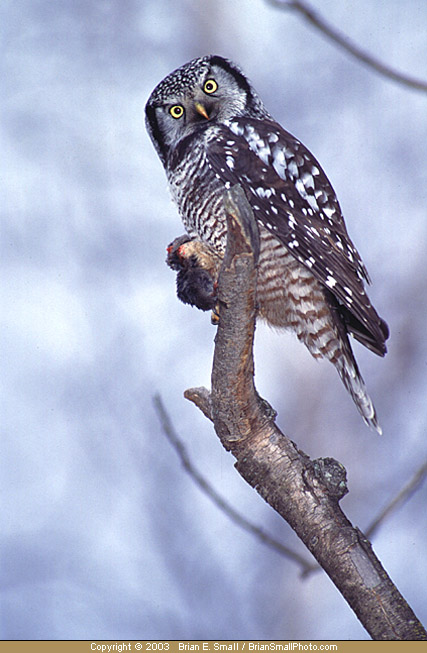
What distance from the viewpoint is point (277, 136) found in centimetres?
298

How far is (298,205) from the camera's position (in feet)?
9.17

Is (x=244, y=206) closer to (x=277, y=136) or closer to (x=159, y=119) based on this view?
(x=277, y=136)

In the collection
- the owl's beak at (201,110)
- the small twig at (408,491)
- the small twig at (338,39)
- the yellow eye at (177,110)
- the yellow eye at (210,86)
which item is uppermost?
the yellow eye at (210,86)

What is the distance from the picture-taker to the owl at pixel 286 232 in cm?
266

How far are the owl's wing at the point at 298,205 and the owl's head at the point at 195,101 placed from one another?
23 cm

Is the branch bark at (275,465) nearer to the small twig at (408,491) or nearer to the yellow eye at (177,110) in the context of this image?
the small twig at (408,491)

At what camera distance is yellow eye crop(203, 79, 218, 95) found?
3.24m

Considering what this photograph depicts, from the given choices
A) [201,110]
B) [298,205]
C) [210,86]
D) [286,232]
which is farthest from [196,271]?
[210,86]

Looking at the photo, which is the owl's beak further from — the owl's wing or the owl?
the owl's wing

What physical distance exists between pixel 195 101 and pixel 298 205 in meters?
0.82

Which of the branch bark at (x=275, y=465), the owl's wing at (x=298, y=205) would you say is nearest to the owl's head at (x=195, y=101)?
the owl's wing at (x=298, y=205)

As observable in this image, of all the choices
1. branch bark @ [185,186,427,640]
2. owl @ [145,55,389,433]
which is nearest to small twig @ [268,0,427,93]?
branch bark @ [185,186,427,640]
